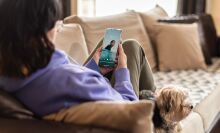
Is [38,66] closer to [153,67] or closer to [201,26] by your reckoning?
[153,67]

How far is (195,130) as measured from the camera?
82.3 inches

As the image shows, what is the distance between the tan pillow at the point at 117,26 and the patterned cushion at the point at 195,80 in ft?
0.84

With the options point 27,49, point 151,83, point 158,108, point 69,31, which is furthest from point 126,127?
point 69,31

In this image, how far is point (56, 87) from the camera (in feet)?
3.94

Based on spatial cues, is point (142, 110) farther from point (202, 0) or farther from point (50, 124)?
point (202, 0)

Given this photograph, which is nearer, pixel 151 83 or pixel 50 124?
pixel 50 124

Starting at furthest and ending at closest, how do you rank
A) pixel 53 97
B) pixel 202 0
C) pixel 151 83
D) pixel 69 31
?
pixel 202 0 → pixel 69 31 → pixel 151 83 → pixel 53 97

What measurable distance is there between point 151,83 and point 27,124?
1.05 metres

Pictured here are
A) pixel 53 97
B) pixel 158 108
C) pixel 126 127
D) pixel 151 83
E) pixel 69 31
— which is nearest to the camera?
pixel 126 127

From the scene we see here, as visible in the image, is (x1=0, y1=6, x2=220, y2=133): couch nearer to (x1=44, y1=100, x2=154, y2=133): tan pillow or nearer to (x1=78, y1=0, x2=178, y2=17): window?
(x1=44, y1=100, x2=154, y2=133): tan pillow

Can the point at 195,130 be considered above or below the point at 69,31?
below

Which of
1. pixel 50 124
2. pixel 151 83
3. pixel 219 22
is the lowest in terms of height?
pixel 219 22

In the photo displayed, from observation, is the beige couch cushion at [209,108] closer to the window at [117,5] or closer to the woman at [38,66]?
the woman at [38,66]

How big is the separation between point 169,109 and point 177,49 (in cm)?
150
